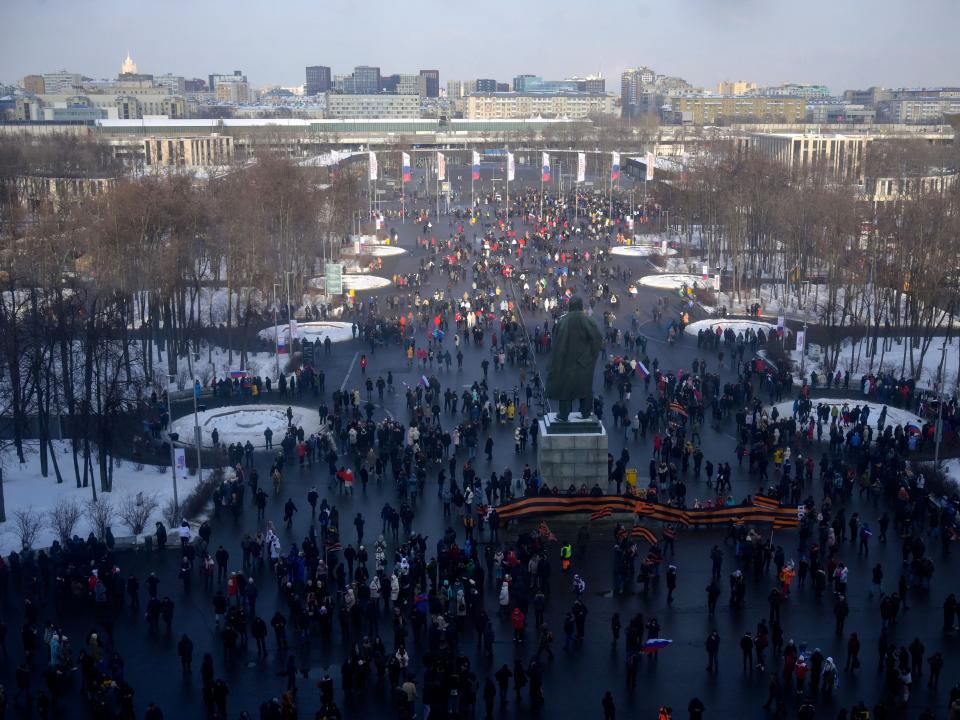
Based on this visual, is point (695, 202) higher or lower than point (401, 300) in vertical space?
higher

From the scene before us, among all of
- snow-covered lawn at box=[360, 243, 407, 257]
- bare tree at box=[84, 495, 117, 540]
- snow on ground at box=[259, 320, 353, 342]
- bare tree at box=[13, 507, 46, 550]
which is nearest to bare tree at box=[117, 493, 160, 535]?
bare tree at box=[84, 495, 117, 540]

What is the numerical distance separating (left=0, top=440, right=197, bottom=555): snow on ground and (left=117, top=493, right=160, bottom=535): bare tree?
0.41ft

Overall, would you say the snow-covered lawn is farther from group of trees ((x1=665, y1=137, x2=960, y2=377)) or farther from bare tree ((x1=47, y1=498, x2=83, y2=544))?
bare tree ((x1=47, y1=498, x2=83, y2=544))

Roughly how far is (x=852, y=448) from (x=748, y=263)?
39.7 meters

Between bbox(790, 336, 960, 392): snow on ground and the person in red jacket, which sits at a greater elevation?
bbox(790, 336, 960, 392): snow on ground

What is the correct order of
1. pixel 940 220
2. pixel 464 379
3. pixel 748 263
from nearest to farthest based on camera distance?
pixel 464 379 → pixel 940 220 → pixel 748 263

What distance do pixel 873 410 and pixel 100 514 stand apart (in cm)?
2338

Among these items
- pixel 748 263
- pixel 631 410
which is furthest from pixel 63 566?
pixel 748 263

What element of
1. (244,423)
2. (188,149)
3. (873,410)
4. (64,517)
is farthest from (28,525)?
(188,149)

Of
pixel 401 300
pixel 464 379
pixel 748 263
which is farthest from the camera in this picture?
pixel 748 263

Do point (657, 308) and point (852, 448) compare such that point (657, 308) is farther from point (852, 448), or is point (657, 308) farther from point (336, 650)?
point (336, 650)

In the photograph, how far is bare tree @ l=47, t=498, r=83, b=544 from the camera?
901 inches

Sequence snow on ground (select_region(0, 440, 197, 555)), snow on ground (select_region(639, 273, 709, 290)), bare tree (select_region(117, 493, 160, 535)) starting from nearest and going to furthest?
bare tree (select_region(117, 493, 160, 535)), snow on ground (select_region(0, 440, 197, 555)), snow on ground (select_region(639, 273, 709, 290))

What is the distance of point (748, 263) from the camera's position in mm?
67312
